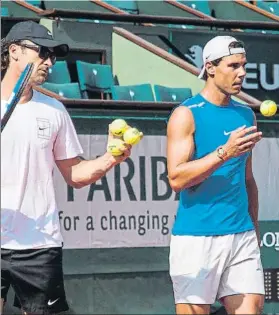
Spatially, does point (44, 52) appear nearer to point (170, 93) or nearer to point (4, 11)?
point (170, 93)

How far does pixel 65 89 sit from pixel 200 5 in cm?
455

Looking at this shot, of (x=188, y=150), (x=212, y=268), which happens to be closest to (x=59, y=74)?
(x=188, y=150)

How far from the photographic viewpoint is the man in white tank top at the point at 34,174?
4719 mm

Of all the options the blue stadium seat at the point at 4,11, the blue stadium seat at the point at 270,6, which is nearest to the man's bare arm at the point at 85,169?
the blue stadium seat at the point at 4,11

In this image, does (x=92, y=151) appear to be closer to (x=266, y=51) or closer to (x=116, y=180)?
(x=116, y=180)

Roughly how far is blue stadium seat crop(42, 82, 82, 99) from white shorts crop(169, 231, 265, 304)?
451cm

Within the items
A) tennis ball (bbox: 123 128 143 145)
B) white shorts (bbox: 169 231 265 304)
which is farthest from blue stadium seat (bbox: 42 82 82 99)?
tennis ball (bbox: 123 128 143 145)

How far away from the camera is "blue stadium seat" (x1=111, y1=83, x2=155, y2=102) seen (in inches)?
384

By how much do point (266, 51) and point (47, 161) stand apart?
7471 mm

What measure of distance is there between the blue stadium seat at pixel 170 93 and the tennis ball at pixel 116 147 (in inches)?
206

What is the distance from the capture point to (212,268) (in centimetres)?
485

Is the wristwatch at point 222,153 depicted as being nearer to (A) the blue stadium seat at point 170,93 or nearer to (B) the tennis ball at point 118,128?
(B) the tennis ball at point 118,128

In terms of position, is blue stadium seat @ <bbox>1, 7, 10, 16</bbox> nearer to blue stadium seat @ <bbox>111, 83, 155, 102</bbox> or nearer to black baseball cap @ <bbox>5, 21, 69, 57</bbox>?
blue stadium seat @ <bbox>111, 83, 155, 102</bbox>

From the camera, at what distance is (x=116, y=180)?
8.09m
